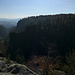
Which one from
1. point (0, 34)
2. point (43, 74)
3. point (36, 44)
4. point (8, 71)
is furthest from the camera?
point (0, 34)

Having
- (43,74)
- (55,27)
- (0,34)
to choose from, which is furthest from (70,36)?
(0,34)

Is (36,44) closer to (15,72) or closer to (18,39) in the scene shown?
(18,39)

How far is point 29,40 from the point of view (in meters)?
60.9

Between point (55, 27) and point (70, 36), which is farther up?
point (55, 27)

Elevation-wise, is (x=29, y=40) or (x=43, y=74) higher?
(x=43, y=74)

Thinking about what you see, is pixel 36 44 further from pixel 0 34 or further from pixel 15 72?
pixel 0 34

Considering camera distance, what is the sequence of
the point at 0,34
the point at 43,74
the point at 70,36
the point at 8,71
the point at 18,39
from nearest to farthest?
the point at 43,74 < the point at 8,71 < the point at 70,36 < the point at 18,39 < the point at 0,34

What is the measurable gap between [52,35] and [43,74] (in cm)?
4693

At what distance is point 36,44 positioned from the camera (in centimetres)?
5784

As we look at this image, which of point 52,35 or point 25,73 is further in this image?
point 52,35

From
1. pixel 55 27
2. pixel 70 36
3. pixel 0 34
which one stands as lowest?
pixel 0 34

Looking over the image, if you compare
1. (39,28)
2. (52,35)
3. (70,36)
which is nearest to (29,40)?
(39,28)

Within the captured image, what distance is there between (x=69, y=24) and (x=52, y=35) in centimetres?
1130

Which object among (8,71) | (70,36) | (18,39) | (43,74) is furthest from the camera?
(18,39)
